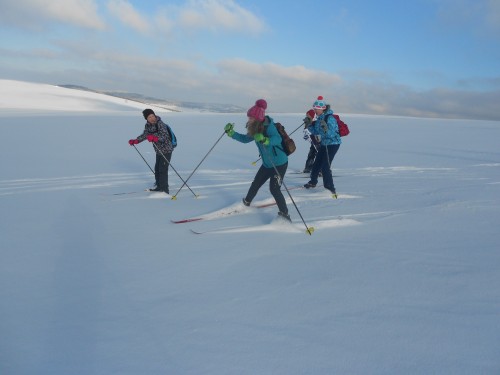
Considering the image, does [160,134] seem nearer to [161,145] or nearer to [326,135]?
[161,145]

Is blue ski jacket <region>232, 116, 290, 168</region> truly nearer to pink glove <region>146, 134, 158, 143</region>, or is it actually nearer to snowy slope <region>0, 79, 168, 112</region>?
pink glove <region>146, 134, 158, 143</region>

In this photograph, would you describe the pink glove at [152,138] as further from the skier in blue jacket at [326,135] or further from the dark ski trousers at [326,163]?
the dark ski trousers at [326,163]

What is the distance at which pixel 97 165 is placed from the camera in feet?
32.7

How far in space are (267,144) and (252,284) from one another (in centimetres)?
186

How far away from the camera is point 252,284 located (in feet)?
9.70

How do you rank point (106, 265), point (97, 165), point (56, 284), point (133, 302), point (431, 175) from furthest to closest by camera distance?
point (97, 165) → point (431, 175) → point (106, 265) → point (56, 284) → point (133, 302)

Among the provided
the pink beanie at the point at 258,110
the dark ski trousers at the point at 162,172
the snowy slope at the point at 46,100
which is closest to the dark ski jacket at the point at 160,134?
the dark ski trousers at the point at 162,172

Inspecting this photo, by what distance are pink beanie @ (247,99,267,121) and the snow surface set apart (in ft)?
4.33

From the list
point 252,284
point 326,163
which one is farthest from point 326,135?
point 252,284

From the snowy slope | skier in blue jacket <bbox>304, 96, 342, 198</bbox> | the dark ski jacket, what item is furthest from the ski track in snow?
the snowy slope

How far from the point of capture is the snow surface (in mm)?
2113

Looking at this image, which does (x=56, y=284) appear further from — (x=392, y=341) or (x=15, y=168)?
(x=15, y=168)

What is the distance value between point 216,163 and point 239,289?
26.1ft

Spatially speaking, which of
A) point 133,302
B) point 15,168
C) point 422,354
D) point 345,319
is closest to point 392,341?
point 422,354
